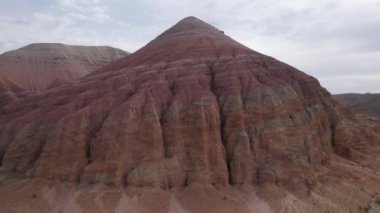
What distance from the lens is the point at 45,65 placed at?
9800 centimetres

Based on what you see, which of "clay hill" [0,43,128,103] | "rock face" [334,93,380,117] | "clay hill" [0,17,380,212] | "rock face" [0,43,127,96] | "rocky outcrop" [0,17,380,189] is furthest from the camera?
"rock face" [334,93,380,117]

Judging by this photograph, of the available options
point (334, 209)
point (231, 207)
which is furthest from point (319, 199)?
point (231, 207)

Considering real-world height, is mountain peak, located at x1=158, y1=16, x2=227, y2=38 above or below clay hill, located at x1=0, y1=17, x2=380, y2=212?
above

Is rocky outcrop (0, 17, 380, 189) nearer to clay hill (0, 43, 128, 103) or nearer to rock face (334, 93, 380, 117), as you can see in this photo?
clay hill (0, 43, 128, 103)

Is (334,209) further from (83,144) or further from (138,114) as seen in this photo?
(83,144)

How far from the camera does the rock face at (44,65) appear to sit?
89688 mm

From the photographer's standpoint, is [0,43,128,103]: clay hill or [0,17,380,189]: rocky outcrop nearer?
[0,17,380,189]: rocky outcrop

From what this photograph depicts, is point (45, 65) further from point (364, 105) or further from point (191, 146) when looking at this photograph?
point (364, 105)

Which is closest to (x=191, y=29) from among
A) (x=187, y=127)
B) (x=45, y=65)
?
(x=187, y=127)

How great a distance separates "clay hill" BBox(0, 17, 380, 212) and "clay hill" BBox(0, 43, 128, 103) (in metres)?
41.5

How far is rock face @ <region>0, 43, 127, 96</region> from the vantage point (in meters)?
89.7

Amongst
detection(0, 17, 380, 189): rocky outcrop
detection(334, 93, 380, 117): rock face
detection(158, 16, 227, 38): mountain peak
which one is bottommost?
detection(334, 93, 380, 117): rock face

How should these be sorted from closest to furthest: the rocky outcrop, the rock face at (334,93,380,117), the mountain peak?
the rocky outcrop → the mountain peak → the rock face at (334,93,380,117)

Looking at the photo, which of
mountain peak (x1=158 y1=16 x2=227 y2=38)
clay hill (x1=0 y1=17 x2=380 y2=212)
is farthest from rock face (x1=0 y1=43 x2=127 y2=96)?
clay hill (x1=0 y1=17 x2=380 y2=212)
